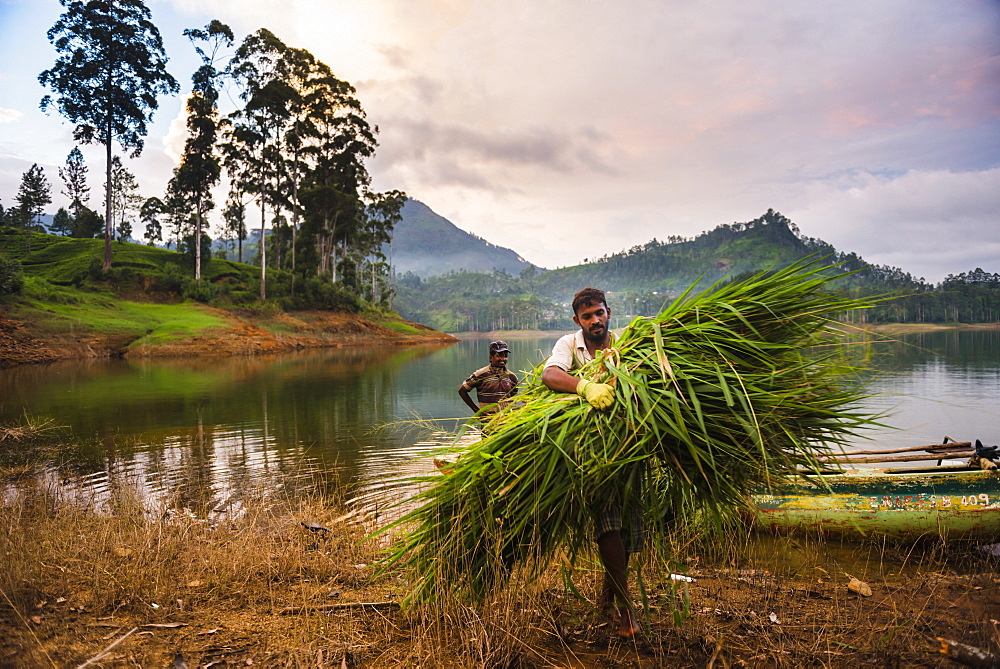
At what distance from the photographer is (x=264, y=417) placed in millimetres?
14562

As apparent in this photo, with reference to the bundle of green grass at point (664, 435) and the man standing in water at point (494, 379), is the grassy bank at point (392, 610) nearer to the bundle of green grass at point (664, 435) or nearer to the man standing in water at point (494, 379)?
the bundle of green grass at point (664, 435)

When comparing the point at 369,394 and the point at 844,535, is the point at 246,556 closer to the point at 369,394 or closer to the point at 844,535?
the point at 844,535

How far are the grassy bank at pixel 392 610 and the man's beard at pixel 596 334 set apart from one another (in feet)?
4.29

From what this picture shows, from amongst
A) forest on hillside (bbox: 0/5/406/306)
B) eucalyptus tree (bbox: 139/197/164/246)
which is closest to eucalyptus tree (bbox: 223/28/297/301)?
forest on hillside (bbox: 0/5/406/306)

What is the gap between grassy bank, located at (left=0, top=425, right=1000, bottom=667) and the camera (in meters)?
2.88

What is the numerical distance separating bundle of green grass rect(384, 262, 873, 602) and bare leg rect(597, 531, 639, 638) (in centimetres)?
13

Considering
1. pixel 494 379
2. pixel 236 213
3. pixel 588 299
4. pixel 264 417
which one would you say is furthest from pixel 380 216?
pixel 588 299

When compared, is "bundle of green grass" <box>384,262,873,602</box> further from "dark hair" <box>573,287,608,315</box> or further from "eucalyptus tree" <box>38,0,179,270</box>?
"eucalyptus tree" <box>38,0,179,270</box>

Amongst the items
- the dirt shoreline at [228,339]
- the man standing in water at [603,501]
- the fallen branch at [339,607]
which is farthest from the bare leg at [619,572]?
the dirt shoreline at [228,339]

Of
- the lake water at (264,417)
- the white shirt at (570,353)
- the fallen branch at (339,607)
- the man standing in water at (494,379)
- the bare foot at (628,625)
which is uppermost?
the white shirt at (570,353)

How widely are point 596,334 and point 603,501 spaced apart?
104 centimetres

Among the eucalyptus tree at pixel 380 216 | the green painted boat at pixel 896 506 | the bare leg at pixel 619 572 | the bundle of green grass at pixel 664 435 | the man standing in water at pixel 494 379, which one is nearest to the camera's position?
the bundle of green grass at pixel 664 435

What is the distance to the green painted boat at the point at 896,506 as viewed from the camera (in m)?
5.66

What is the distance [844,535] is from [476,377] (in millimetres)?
4559
